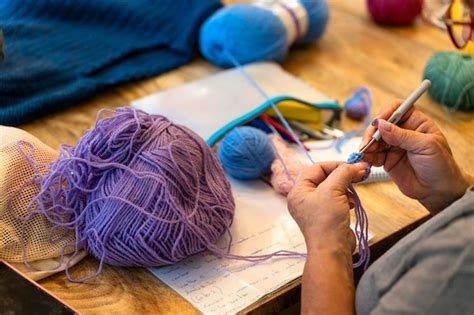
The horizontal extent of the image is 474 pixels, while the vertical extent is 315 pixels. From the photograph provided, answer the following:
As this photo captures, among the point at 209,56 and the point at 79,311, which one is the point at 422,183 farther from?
the point at 209,56

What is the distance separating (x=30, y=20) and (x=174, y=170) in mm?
584

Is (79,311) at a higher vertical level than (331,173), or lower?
lower

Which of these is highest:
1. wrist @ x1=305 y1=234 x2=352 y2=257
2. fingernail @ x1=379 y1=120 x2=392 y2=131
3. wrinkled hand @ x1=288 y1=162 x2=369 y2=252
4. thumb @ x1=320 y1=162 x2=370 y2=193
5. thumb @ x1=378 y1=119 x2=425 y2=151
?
fingernail @ x1=379 y1=120 x2=392 y2=131

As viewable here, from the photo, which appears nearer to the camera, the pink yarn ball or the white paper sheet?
the white paper sheet

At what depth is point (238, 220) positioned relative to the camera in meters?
0.88

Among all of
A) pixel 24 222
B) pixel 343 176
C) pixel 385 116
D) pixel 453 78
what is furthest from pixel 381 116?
pixel 24 222

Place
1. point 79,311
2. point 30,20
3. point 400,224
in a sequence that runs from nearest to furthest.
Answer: point 79,311
point 400,224
point 30,20

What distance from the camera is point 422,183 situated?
31.9 inches

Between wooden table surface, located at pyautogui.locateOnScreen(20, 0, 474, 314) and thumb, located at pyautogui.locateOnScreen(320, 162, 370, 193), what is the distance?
150 millimetres

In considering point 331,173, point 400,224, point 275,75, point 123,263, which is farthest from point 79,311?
point 275,75

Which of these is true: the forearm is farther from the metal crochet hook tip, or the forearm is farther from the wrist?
the metal crochet hook tip

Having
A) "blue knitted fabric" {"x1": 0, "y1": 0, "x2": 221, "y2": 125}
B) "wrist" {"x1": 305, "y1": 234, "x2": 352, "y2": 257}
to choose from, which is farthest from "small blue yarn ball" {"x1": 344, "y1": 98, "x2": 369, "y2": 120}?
"wrist" {"x1": 305, "y1": 234, "x2": 352, "y2": 257}

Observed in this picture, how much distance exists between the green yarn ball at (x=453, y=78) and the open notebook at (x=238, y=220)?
8.1 inches

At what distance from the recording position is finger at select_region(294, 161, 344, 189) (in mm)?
741
